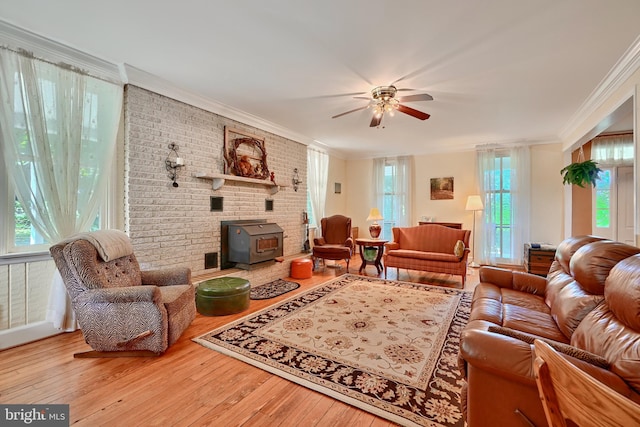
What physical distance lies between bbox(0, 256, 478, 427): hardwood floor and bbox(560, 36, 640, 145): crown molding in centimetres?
375

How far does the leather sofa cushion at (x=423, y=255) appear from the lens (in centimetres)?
444

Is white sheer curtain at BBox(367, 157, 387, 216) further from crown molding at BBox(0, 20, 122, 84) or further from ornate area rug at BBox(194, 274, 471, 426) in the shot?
crown molding at BBox(0, 20, 122, 84)

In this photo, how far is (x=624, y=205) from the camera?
489 cm

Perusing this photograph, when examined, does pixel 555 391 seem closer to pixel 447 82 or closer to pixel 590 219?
pixel 447 82

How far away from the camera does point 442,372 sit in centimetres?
204

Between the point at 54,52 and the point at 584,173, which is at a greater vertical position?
the point at 54,52

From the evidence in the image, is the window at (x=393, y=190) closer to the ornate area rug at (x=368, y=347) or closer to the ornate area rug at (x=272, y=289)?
the ornate area rug at (x=368, y=347)

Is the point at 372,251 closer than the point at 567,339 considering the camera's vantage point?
No

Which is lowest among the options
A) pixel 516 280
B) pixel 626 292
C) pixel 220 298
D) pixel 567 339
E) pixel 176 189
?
pixel 220 298

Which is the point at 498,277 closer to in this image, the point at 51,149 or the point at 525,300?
the point at 525,300

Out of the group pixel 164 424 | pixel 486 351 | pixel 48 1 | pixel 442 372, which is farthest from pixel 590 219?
pixel 48 1

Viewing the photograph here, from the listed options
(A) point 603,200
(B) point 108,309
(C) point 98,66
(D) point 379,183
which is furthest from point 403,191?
(B) point 108,309

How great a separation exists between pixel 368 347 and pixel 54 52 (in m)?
3.89

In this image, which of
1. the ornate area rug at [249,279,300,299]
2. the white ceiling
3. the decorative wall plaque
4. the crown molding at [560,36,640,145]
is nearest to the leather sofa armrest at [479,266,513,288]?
the white ceiling
